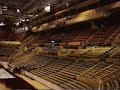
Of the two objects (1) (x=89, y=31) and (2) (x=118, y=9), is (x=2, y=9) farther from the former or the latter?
(2) (x=118, y=9)

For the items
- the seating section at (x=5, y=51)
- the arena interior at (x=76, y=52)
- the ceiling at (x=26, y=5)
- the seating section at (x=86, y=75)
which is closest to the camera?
the seating section at (x=86, y=75)

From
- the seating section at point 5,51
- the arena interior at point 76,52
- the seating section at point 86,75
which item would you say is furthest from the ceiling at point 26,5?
the seating section at point 5,51

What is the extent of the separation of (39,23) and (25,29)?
181 inches

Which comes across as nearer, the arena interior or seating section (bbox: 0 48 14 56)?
the arena interior

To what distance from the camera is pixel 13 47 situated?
24344 millimetres

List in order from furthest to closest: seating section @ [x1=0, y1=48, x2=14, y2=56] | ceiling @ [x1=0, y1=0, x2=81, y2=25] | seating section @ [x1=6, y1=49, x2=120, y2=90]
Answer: seating section @ [x1=0, y1=48, x2=14, y2=56]
ceiling @ [x1=0, y1=0, x2=81, y2=25]
seating section @ [x1=6, y1=49, x2=120, y2=90]

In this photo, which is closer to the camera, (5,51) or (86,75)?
(86,75)

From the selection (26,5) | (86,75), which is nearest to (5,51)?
(26,5)

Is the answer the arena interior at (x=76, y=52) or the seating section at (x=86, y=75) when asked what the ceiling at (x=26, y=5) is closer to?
the arena interior at (x=76, y=52)

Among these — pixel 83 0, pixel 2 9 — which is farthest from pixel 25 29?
pixel 83 0

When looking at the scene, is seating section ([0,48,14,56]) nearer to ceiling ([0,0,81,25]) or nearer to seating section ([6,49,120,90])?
ceiling ([0,0,81,25])

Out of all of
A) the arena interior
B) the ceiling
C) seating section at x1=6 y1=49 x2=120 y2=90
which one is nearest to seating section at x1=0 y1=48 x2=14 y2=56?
the arena interior

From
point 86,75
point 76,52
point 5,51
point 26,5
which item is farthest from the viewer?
point 5,51

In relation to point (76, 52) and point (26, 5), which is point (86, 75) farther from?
point (26, 5)
